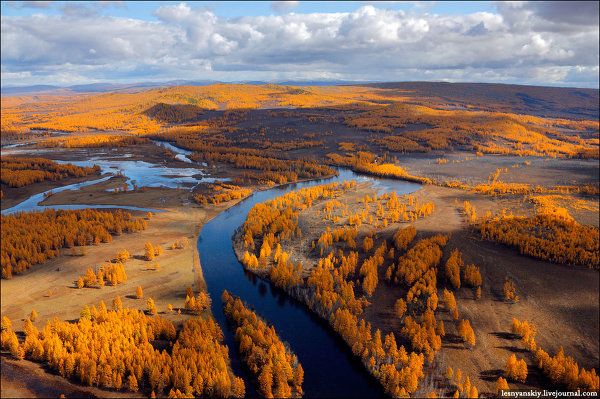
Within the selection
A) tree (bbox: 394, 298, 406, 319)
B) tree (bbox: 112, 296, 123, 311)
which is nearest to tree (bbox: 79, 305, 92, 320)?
tree (bbox: 112, 296, 123, 311)

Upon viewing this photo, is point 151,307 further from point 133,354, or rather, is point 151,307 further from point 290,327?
point 290,327

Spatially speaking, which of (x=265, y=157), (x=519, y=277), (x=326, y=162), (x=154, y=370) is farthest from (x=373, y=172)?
(x=154, y=370)

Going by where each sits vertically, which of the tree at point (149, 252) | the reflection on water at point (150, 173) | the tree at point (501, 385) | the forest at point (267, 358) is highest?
the reflection on water at point (150, 173)

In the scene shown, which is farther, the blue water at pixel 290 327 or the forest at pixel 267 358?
the blue water at pixel 290 327

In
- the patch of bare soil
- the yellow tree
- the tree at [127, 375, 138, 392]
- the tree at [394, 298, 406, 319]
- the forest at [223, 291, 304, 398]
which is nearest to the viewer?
the tree at [127, 375, 138, 392]

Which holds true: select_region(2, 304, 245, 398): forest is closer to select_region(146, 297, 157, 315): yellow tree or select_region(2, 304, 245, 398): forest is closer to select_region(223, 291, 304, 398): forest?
select_region(223, 291, 304, 398): forest

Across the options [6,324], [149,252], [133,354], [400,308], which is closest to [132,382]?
[133,354]

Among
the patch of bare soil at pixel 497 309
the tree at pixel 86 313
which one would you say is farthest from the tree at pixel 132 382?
the patch of bare soil at pixel 497 309

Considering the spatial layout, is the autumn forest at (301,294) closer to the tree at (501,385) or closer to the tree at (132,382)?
the tree at (501,385)
